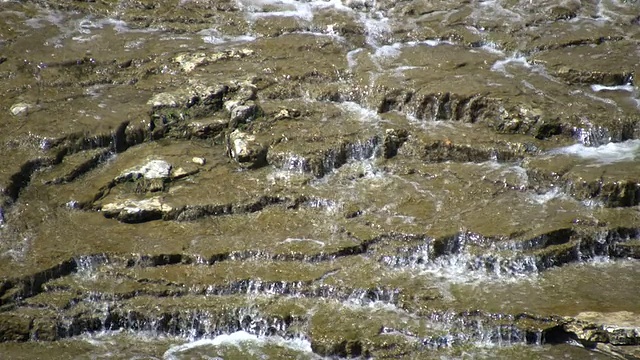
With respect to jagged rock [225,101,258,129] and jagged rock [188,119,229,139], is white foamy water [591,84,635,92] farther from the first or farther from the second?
jagged rock [188,119,229,139]

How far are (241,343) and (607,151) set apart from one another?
24.1 feet

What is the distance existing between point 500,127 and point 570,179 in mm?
1966

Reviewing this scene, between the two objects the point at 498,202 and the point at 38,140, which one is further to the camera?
the point at 38,140

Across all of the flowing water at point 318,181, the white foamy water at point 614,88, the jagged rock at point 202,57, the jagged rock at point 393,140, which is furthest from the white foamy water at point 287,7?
the white foamy water at point 614,88

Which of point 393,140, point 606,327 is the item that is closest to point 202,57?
point 393,140

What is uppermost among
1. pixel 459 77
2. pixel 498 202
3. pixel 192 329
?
pixel 459 77

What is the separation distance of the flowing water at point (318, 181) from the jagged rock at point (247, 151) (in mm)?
54

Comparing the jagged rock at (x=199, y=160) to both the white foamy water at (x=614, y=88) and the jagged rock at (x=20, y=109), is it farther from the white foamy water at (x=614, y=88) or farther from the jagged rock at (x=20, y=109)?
the white foamy water at (x=614, y=88)

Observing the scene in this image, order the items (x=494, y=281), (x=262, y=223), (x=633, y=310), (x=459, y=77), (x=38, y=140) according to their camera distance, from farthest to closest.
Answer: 1. (x=459, y=77)
2. (x=38, y=140)
3. (x=262, y=223)
4. (x=494, y=281)
5. (x=633, y=310)

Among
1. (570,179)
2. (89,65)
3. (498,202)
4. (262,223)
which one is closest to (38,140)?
(89,65)

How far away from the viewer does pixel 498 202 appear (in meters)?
13.6

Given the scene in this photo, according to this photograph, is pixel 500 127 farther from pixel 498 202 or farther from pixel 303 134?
pixel 303 134

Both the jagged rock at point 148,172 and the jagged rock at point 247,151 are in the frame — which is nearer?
the jagged rock at point 148,172

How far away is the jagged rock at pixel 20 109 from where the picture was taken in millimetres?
15312
